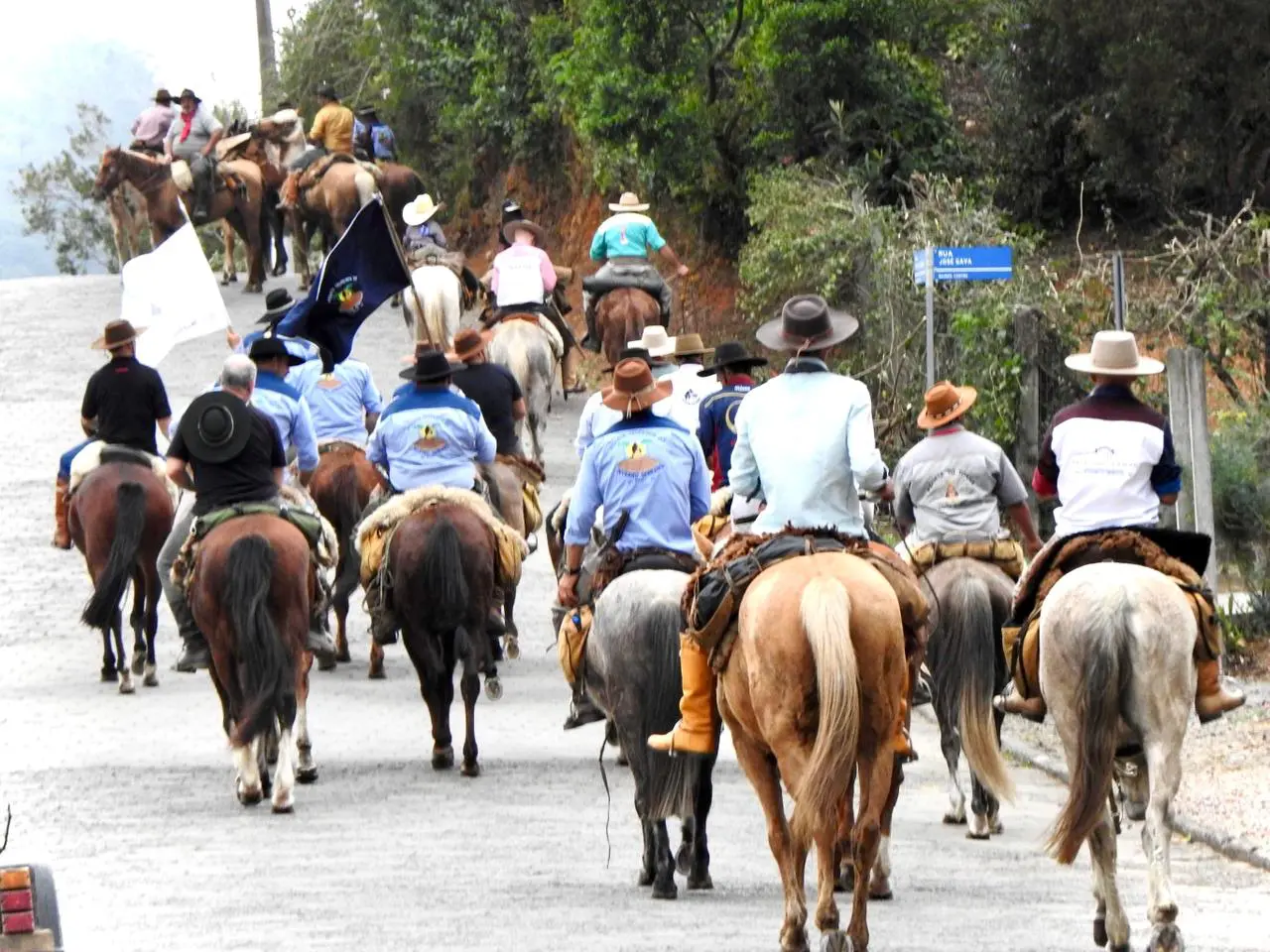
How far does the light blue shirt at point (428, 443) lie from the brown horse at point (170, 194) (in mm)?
20671

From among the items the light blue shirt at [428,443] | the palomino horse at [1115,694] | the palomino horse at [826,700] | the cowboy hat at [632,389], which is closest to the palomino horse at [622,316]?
the light blue shirt at [428,443]

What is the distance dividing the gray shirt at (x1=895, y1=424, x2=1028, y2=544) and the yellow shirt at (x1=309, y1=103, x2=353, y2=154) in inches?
990

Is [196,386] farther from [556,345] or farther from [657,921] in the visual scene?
[657,921]

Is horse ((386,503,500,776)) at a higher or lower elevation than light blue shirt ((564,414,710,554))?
lower

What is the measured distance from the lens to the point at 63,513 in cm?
1864

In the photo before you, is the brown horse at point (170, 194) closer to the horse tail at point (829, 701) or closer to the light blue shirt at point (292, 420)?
the light blue shirt at point (292, 420)

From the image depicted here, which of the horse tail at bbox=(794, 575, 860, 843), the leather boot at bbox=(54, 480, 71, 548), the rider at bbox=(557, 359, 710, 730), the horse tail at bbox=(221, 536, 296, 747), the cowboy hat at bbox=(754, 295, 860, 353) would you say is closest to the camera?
the horse tail at bbox=(794, 575, 860, 843)

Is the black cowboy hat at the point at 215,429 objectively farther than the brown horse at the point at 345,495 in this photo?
No

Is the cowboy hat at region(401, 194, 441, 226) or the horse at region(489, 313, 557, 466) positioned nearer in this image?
the horse at region(489, 313, 557, 466)

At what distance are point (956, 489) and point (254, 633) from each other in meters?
3.85

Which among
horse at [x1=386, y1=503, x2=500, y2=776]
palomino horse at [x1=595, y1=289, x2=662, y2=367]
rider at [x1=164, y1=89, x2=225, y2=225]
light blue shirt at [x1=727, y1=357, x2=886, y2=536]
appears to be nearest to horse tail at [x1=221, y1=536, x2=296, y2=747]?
horse at [x1=386, y1=503, x2=500, y2=776]

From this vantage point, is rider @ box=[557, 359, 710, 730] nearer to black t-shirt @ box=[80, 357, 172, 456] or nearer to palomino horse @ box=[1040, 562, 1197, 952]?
palomino horse @ box=[1040, 562, 1197, 952]

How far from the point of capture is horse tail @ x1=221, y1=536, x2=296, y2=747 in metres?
13.6

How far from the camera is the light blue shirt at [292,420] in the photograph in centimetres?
1563
